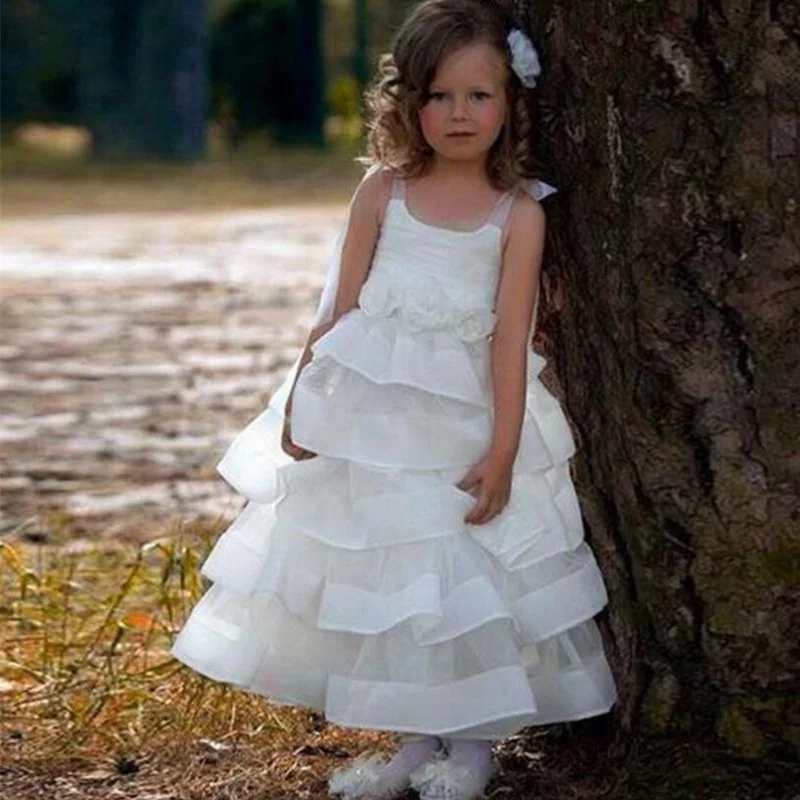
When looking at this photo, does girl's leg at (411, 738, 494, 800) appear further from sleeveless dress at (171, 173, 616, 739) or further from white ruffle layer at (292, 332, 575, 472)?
white ruffle layer at (292, 332, 575, 472)

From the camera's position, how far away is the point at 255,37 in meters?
32.6

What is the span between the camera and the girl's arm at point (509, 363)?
378 centimetres

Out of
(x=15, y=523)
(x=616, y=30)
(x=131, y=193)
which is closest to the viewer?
(x=616, y=30)

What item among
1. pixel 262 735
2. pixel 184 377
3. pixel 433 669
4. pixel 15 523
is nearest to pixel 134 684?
pixel 262 735

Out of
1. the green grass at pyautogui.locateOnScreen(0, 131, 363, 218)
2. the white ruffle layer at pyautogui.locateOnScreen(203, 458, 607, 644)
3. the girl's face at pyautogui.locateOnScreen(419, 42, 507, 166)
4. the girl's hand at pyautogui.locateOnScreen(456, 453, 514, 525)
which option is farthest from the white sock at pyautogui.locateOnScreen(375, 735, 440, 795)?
the green grass at pyautogui.locateOnScreen(0, 131, 363, 218)

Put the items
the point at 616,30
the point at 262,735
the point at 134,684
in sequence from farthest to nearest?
the point at 134,684, the point at 262,735, the point at 616,30

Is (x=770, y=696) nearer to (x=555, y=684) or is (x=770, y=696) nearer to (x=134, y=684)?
(x=555, y=684)

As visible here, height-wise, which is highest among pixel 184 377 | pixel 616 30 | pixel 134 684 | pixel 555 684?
pixel 616 30

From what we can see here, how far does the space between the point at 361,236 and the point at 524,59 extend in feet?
1.23

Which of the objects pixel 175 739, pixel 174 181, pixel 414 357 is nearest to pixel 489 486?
pixel 414 357

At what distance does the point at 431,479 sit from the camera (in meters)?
3.81

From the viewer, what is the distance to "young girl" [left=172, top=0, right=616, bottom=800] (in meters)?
3.77

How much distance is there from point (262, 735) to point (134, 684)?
400 millimetres

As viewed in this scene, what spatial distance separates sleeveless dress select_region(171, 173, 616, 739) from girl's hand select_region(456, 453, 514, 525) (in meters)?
0.02
